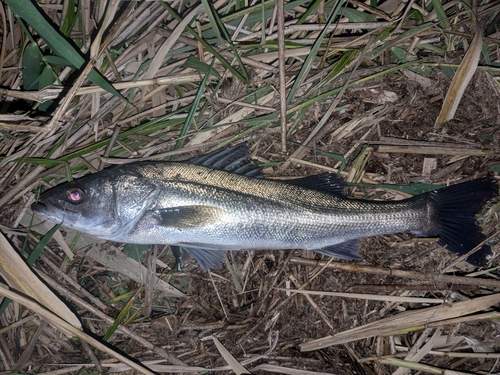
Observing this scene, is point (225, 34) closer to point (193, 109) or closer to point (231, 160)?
point (193, 109)

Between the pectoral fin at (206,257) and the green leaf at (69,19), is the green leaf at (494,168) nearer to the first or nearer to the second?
the pectoral fin at (206,257)

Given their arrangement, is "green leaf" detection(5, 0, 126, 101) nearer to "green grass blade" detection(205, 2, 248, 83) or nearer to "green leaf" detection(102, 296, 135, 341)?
"green grass blade" detection(205, 2, 248, 83)

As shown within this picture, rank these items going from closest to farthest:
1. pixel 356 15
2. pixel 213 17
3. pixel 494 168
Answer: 1. pixel 213 17
2. pixel 356 15
3. pixel 494 168

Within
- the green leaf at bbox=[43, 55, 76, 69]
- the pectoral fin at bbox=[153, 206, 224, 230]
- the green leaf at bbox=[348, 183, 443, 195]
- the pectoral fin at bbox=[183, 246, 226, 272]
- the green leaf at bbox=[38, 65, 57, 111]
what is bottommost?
the pectoral fin at bbox=[183, 246, 226, 272]

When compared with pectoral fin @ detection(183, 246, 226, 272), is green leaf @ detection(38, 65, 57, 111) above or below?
above

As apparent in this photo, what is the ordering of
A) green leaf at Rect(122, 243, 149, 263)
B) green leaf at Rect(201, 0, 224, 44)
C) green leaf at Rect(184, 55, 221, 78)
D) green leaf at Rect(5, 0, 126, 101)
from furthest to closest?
1. green leaf at Rect(122, 243, 149, 263)
2. green leaf at Rect(184, 55, 221, 78)
3. green leaf at Rect(201, 0, 224, 44)
4. green leaf at Rect(5, 0, 126, 101)

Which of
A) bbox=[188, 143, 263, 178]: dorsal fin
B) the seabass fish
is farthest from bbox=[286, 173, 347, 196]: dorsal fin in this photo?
bbox=[188, 143, 263, 178]: dorsal fin

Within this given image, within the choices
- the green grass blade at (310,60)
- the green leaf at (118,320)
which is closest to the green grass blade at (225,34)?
the green grass blade at (310,60)

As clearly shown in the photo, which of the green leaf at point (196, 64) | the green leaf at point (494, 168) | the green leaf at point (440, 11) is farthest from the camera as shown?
the green leaf at point (494, 168)

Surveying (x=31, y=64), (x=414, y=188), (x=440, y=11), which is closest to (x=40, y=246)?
(x=31, y=64)
